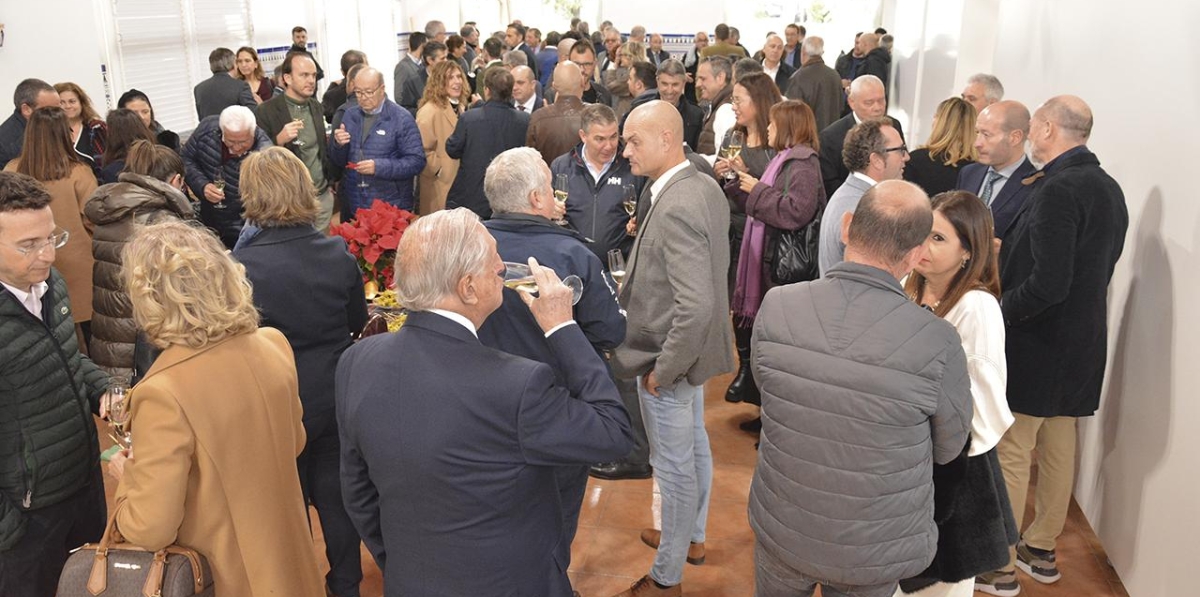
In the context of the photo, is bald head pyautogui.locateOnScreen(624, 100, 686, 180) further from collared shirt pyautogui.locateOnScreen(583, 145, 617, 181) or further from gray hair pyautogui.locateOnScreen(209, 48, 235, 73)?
gray hair pyautogui.locateOnScreen(209, 48, 235, 73)

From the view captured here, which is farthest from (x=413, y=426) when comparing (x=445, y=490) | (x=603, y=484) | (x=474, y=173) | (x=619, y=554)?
(x=474, y=173)

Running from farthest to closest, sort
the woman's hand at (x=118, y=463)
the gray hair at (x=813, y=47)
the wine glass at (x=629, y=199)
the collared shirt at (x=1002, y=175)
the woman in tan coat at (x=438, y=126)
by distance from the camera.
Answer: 1. the gray hair at (x=813, y=47)
2. the woman in tan coat at (x=438, y=126)
3. the wine glass at (x=629, y=199)
4. the collared shirt at (x=1002, y=175)
5. the woman's hand at (x=118, y=463)

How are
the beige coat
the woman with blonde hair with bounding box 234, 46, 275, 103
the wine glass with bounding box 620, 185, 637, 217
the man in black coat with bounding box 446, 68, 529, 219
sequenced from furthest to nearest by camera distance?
the woman with blonde hair with bounding box 234, 46, 275, 103, the man in black coat with bounding box 446, 68, 529, 219, the beige coat, the wine glass with bounding box 620, 185, 637, 217

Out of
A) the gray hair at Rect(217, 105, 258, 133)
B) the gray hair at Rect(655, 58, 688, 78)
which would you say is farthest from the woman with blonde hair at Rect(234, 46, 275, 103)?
the gray hair at Rect(655, 58, 688, 78)

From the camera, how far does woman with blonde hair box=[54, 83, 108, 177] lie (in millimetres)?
5391

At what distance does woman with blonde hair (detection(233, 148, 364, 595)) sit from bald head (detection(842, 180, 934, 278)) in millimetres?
1604

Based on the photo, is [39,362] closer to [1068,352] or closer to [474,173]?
[1068,352]

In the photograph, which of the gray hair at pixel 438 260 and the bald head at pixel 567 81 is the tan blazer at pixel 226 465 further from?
the bald head at pixel 567 81

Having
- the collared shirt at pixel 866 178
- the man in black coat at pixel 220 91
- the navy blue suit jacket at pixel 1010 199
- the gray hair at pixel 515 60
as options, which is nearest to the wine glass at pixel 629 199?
the collared shirt at pixel 866 178

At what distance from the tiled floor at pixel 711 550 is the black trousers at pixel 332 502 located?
9.1 inches

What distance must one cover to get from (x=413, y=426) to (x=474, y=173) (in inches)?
163

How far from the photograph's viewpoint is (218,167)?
504cm

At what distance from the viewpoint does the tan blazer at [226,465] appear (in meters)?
1.97

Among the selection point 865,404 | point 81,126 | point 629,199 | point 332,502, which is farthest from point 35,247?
point 81,126
